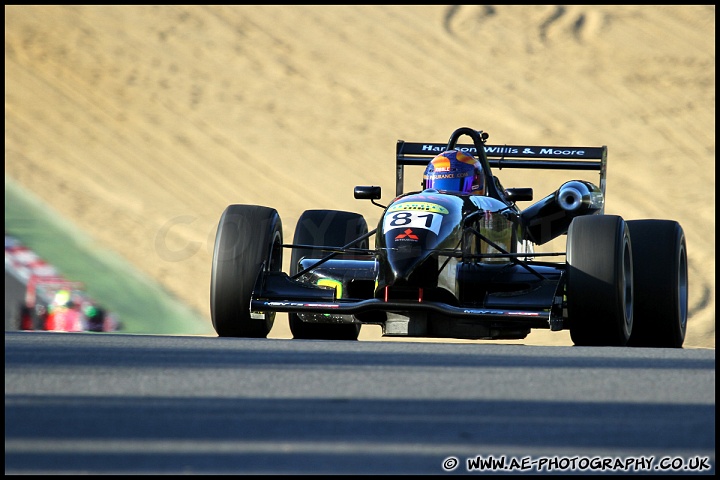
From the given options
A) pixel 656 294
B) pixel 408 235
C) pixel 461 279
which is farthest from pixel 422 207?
pixel 656 294

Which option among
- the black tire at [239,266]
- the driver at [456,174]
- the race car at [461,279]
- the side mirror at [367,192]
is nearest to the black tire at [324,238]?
the side mirror at [367,192]

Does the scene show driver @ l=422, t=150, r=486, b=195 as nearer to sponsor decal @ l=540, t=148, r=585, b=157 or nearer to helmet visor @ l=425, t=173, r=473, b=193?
helmet visor @ l=425, t=173, r=473, b=193

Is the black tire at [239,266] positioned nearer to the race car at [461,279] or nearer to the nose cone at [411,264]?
the race car at [461,279]

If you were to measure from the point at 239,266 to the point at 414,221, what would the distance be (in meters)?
1.33

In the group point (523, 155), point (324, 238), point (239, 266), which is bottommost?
point (239, 266)

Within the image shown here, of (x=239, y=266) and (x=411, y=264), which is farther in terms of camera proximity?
(x=239, y=266)

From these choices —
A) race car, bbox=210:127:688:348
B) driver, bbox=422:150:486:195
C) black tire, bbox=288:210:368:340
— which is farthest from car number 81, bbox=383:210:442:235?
black tire, bbox=288:210:368:340

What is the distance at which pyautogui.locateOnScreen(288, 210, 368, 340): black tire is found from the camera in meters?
12.0

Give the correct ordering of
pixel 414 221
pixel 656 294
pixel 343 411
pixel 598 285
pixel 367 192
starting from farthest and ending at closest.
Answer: pixel 367 192 → pixel 656 294 → pixel 414 221 → pixel 598 285 → pixel 343 411

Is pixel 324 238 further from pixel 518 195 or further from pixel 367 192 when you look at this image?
pixel 518 195

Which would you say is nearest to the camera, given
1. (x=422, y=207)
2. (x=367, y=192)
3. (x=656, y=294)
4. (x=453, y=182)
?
(x=422, y=207)

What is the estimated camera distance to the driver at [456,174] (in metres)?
11.3

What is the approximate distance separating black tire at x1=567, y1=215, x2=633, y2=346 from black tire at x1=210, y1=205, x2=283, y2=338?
7.57 feet

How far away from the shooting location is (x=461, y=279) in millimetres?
10234
